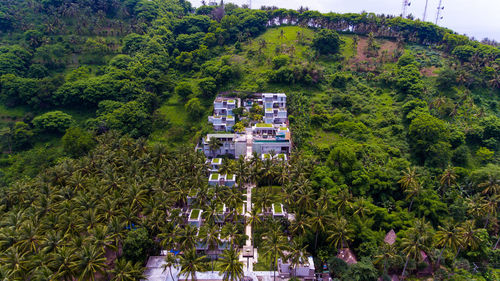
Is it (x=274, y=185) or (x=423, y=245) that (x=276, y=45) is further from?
(x=423, y=245)

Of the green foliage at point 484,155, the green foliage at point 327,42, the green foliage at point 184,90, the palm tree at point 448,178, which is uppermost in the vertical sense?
the green foliage at point 327,42

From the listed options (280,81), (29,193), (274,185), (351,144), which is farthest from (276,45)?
(29,193)

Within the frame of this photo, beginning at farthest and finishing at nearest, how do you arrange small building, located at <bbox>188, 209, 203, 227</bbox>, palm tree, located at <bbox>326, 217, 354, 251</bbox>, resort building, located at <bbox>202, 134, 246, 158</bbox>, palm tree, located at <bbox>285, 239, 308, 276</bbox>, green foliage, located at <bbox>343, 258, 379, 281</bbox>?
resort building, located at <bbox>202, 134, 246, 158</bbox> < small building, located at <bbox>188, 209, 203, 227</bbox> < palm tree, located at <bbox>326, 217, 354, 251</bbox> < green foliage, located at <bbox>343, 258, 379, 281</bbox> < palm tree, located at <bbox>285, 239, 308, 276</bbox>

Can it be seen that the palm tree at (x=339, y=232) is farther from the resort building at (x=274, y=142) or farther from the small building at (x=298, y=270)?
the resort building at (x=274, y=142)

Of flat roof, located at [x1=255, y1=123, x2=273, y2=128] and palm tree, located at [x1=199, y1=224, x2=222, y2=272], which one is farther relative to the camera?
flat roof, located at [x1=255, y1=123, x2=273, y2=128]

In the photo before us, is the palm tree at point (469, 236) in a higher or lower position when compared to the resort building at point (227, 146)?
lower

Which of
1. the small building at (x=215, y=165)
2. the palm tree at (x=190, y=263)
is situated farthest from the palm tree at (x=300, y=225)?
the small building at (x=215, y=165)

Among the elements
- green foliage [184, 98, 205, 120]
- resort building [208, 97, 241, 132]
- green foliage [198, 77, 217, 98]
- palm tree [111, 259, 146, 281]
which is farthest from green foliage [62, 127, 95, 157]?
palm tree [111, 259, 146, 281]

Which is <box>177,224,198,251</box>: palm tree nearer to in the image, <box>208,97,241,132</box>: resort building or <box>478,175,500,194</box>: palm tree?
<box>208,97,241,132</box>: resort building
